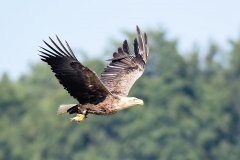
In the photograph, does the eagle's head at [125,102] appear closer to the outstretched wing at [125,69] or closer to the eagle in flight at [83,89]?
the eagle in flight at [83,89]

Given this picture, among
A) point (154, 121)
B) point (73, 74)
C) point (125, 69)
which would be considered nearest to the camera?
point (73, 74)

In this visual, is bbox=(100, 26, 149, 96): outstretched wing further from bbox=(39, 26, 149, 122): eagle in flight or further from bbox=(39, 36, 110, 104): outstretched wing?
bbox=(39, 36, 110, 104): outstretched wing

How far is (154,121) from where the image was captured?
5525cm

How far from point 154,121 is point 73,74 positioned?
40.6 m

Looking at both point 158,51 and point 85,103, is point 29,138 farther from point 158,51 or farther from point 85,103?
point 85,103

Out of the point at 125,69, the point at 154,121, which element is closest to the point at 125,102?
the point at 125,69

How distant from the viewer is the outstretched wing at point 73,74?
14695mm

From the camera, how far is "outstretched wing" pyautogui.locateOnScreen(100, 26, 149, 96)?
54.2 ft

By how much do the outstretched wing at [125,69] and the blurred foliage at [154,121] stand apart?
1310 inches

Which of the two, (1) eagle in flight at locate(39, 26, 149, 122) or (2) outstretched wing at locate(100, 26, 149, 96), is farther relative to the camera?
(2) outstretched wing at locate(100, 26, 149, 96)

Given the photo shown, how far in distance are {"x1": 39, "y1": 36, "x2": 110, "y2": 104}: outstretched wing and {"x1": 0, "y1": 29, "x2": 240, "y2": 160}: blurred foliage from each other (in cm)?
3599

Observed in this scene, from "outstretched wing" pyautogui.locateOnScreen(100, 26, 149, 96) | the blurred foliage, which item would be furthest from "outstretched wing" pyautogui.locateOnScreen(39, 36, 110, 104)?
the blurred foliage

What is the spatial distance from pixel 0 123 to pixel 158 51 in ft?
39.3

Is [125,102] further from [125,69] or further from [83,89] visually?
[125,69]
